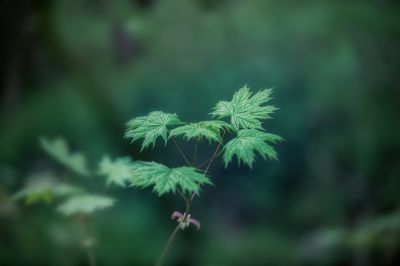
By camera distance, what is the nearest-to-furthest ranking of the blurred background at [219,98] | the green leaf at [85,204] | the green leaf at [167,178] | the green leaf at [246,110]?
the green leaf at [167,178] < the green leaf at [246,110] < the green leaf at [85,204] < the blurred background at [219,98]

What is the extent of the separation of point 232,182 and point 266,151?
2621 mm

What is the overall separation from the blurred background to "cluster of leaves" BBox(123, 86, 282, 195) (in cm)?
207

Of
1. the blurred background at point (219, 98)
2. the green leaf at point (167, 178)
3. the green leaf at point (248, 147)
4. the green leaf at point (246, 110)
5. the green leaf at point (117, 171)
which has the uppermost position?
the blurred background at point (219, 98)

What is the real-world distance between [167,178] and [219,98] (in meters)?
2.28

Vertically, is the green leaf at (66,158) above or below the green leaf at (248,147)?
above

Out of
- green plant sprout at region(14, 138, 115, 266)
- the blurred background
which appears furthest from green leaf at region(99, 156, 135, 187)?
the blurred background

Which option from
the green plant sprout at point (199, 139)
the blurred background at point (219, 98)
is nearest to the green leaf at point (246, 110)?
the green plant sprout at point (199, 139)

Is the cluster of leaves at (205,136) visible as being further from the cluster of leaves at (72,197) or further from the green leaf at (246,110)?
the cluster of leaves at (72,197)

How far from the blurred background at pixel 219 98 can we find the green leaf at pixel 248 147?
213 centimetres

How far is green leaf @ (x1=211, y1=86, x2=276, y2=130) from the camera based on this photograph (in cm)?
82

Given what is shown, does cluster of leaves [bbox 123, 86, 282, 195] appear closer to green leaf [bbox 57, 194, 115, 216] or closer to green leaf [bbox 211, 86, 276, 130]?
green leaf [bbox 211, 86, 276, 130]

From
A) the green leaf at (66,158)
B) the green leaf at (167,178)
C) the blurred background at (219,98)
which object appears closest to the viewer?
the green leaf at (167,178)

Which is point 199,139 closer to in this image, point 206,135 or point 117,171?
point 206,135

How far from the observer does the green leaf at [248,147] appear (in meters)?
0.76
